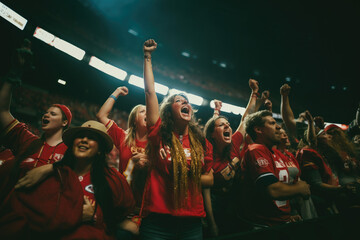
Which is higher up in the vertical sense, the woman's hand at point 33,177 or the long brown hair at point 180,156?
the long brown hair at point 180,156

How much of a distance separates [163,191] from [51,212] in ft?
2.62

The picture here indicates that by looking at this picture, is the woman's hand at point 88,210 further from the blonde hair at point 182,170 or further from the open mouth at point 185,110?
the open mouth at point 185,110

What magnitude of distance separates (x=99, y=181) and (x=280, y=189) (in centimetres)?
162

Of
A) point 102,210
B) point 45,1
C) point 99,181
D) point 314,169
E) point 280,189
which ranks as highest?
point 45,1

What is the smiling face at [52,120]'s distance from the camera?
1929mm

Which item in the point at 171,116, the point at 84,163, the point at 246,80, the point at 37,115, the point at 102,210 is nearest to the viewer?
the point at 102,210

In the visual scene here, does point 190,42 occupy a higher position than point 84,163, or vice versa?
point 190,42

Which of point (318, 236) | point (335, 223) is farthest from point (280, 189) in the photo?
point (335, 223)

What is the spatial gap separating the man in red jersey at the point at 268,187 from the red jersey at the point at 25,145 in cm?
210

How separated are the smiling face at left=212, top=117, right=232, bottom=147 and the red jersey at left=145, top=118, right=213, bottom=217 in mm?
809

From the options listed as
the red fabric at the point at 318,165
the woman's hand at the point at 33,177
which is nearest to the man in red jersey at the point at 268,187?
the red fabric at the point at 318,165

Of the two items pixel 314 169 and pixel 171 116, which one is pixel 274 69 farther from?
pixel 171 116

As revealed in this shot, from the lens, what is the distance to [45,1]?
7.53 m

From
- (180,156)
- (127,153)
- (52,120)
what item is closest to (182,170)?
(180,156)
